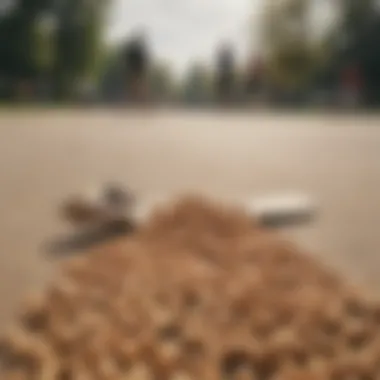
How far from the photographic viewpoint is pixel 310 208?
733 mm

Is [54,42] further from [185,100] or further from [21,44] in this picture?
[185,100]

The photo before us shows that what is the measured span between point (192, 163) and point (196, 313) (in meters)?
0.19

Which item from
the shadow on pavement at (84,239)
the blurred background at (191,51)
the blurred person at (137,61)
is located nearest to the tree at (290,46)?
the blurred background at (191,51)

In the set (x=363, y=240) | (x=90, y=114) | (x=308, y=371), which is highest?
(x=90, y=114)

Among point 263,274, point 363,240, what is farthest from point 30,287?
point 363,240

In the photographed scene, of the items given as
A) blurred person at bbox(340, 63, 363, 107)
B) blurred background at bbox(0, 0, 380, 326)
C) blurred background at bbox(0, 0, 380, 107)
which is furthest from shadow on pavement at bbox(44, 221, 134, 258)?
blurred person at bbox(340, 63, 363, 107)

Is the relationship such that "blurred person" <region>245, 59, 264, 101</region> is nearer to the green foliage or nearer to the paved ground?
the paved ground

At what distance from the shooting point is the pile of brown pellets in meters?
0.60

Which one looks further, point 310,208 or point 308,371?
point 310,208

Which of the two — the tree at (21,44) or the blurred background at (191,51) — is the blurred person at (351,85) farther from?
the tree at (21,44)

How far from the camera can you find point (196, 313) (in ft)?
2.16

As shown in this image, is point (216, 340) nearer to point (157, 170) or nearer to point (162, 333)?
point (162, 333)

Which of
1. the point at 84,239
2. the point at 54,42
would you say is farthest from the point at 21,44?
the point at 84,239

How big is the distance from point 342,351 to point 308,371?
0.05m
